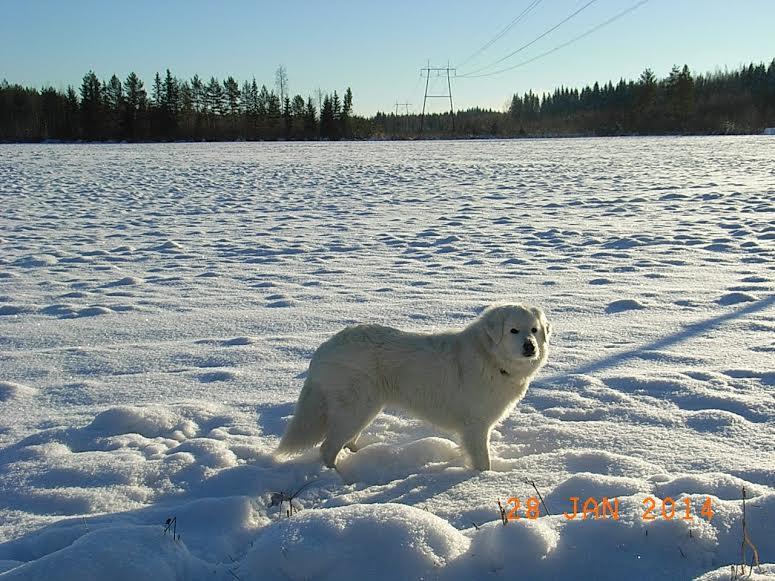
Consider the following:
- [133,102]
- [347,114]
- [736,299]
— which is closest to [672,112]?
[347,114]

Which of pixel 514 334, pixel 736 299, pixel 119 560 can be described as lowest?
pixel 119 560

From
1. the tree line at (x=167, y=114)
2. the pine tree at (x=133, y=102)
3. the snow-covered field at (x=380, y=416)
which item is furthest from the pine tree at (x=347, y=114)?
the snow-covered field at (x=380, y=416)

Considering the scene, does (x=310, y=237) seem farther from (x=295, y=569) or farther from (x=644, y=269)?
(x=295, y=569)

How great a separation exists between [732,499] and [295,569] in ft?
6.90

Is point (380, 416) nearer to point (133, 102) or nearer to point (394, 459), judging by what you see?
point (394, 459)

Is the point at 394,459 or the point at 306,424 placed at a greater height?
the point at 306,424

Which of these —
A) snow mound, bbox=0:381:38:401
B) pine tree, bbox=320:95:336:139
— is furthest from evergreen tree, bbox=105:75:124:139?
→ snow mound, bbox=0:381:38:401

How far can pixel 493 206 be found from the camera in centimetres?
1534

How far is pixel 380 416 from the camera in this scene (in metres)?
4.58

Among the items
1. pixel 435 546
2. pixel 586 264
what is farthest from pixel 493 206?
pixel 435 546

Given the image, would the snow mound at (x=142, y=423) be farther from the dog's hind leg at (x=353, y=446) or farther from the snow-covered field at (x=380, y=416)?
the dog's hind leg at (x=353, y=446)

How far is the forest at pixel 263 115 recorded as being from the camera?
63.9 metres

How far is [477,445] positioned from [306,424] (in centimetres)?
105
